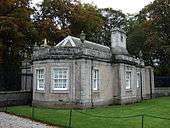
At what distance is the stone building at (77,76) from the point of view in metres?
26.7

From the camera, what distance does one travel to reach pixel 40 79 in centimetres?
2836

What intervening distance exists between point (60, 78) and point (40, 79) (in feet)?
7.63

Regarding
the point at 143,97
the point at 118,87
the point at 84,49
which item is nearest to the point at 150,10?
the point at 143,97

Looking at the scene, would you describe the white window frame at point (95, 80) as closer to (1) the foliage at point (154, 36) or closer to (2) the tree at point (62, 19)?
(2) the tree at point (62, 19)

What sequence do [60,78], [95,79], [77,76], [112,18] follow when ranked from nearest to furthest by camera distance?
[77,76] → [60,78] → [95,79] → [112,18]

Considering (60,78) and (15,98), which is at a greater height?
(60,78)

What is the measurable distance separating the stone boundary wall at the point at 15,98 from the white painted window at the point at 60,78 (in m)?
4.54

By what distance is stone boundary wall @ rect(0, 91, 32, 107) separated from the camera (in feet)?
92.9

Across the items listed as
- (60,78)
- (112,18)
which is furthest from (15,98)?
(112,18)

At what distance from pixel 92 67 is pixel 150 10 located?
26.1 meters

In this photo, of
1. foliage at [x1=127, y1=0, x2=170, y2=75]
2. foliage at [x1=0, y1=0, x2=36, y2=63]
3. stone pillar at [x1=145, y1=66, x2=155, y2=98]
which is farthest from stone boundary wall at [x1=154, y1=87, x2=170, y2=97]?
foliage at [x1=0, y1=0, x2=36, y2=63]

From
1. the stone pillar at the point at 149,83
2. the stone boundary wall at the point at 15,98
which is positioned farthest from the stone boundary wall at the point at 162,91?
the stone boundary wall at the point at 15,98

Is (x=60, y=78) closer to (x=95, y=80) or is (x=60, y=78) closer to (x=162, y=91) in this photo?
(x=95, y=80)

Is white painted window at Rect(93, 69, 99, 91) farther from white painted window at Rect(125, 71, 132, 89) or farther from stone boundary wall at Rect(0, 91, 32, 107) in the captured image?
stone boundary wall at Rect(0, 91, 32, 107)
